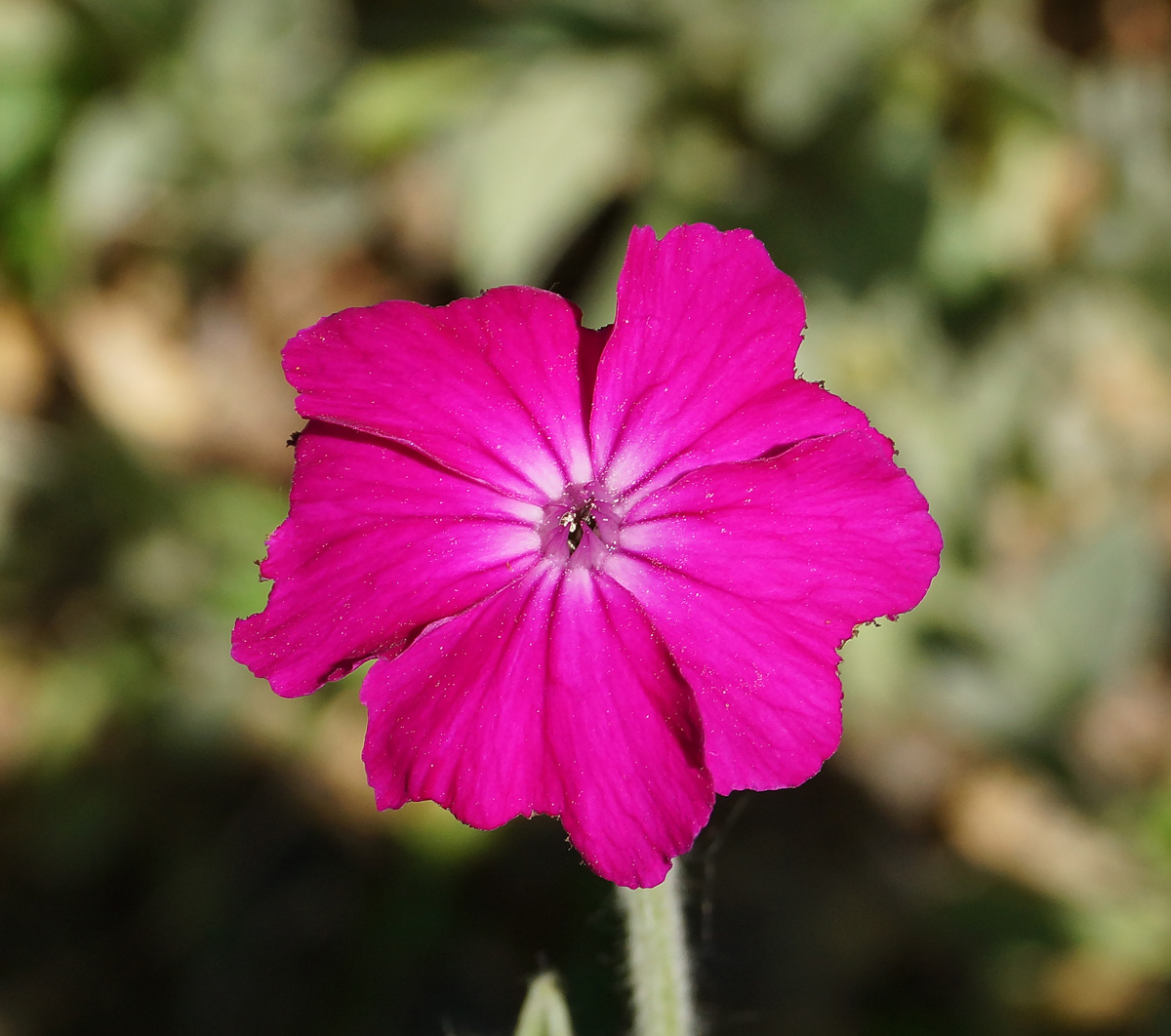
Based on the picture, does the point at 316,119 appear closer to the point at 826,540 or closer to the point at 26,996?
the point at 26,996

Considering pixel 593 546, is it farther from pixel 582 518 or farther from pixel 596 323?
pixel 596 323

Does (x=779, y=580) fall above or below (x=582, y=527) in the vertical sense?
below

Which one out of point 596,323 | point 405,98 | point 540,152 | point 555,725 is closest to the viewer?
point 555,725

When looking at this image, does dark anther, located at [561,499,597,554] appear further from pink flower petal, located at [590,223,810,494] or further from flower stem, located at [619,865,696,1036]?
flower stem, located at [619,865,696,1036]

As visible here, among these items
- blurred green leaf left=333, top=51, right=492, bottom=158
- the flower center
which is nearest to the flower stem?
the flower center

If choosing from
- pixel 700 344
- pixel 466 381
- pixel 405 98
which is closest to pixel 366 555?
pixel 466 381
